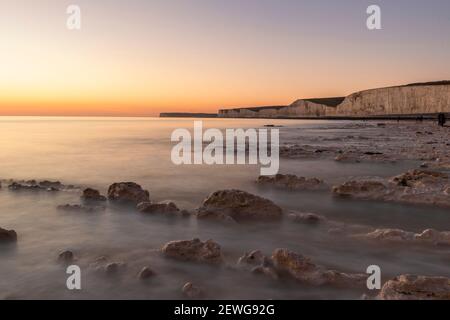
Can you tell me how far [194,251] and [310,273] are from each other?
1401 mm

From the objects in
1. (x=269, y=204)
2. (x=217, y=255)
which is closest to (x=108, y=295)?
(x=217, y=255)

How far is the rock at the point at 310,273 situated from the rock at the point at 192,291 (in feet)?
3.34

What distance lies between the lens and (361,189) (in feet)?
25.9

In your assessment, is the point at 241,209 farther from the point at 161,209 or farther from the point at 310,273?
the point at 310,273

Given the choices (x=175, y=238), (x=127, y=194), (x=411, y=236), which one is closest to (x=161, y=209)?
(x=127, y=194)

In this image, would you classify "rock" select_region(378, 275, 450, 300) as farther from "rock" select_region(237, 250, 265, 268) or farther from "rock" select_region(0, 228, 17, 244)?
"rock" select_region(0, 228, 17, 244)

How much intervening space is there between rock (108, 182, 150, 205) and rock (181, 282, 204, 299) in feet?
13.5

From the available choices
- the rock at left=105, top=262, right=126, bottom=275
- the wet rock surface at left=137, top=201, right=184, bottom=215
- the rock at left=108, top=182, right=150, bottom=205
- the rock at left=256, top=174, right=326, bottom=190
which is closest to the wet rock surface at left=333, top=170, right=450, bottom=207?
the rock at left=256, top=174, right=326, bottom=190

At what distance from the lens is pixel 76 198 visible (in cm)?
788

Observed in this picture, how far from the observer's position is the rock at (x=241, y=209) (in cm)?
613

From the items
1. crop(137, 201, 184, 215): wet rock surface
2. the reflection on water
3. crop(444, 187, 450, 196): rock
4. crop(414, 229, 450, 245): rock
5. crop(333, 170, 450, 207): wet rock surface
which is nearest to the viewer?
the reflection on water

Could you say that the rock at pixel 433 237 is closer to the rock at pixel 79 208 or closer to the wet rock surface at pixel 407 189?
the wet rock surface at pixel 407 189

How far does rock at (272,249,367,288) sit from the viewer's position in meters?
3.61

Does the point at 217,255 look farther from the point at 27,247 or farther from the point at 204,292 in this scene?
the point at 27,247
